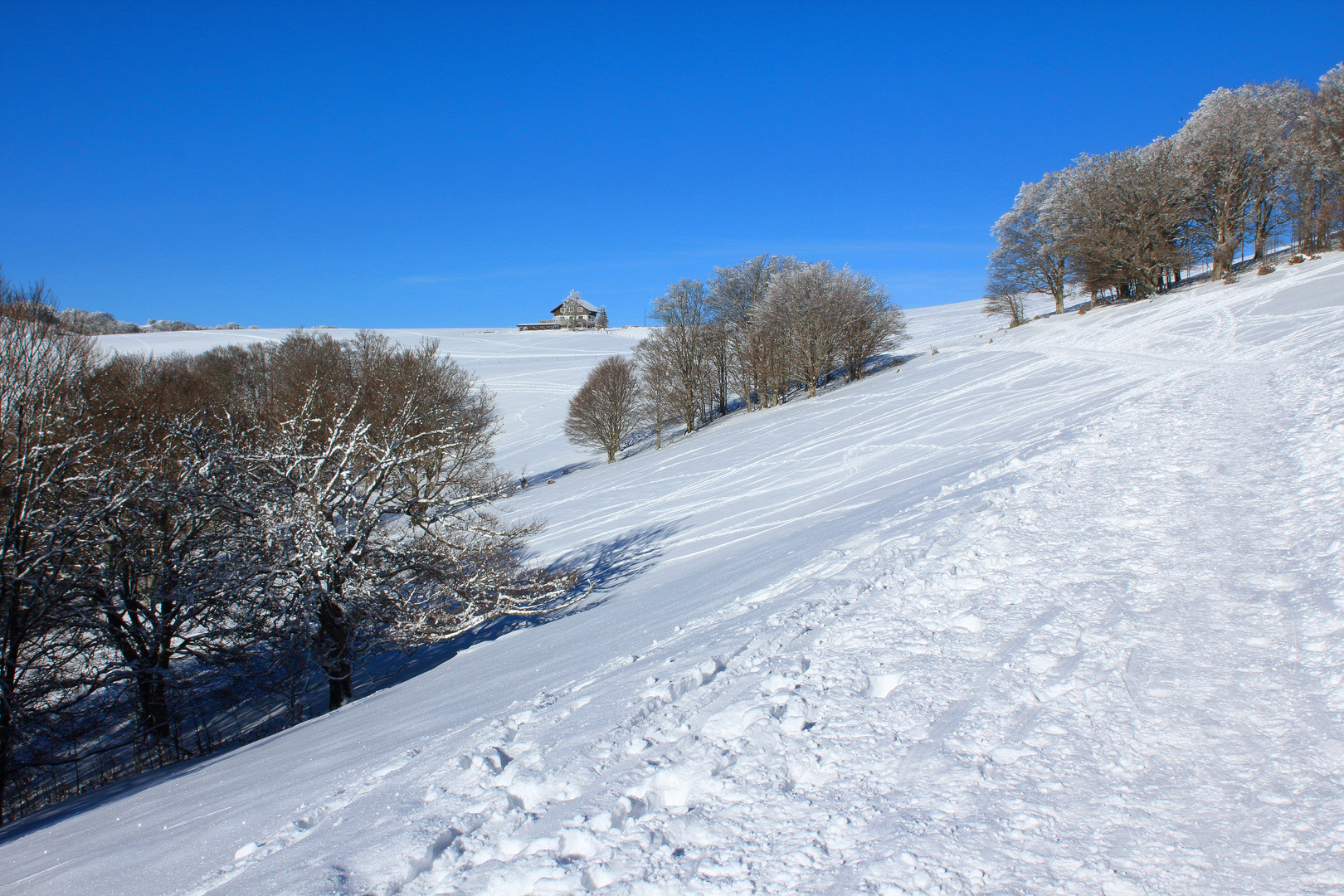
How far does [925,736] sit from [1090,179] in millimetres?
43067

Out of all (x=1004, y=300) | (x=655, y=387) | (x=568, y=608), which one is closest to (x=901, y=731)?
(x=568, y=608)

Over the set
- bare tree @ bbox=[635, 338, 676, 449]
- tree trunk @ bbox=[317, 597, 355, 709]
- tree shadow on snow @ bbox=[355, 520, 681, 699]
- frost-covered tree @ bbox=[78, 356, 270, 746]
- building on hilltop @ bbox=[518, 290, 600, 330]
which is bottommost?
tree shadow on snow @ bbox=[355, 520, 681, 699]

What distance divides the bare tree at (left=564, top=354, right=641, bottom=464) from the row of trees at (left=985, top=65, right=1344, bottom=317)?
2629 cm

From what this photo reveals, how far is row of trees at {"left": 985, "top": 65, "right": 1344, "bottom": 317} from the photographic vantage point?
30.2 meters

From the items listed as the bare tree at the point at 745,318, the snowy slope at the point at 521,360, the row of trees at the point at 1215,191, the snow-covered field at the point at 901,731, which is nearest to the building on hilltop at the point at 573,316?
the snowy slope at the point at 521,360

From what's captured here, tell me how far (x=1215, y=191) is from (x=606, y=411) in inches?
1356

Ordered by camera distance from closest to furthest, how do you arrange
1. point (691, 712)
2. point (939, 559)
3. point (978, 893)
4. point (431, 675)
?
1. point (978, 893)
2. point (691, 712)
3. point (939, 559)
4. point (431, 675)

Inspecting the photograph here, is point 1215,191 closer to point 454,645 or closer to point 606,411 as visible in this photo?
point 606,411

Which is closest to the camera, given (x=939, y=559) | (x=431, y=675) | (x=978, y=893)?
(x=978, y=893)

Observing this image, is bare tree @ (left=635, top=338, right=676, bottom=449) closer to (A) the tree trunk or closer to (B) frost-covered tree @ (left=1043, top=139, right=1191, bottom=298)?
Answer: (B) frost-covered tree @ (left=1043, top=139, right=1191, bottom=298)

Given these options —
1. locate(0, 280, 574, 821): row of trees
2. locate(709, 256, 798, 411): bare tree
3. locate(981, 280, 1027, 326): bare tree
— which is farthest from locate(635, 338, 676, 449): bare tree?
locate(0, 280, 574, 821): row of trees

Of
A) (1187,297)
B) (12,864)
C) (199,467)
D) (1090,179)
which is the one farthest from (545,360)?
(12,864)

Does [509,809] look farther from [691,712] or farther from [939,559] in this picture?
[939,559]

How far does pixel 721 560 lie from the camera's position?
403 inches
